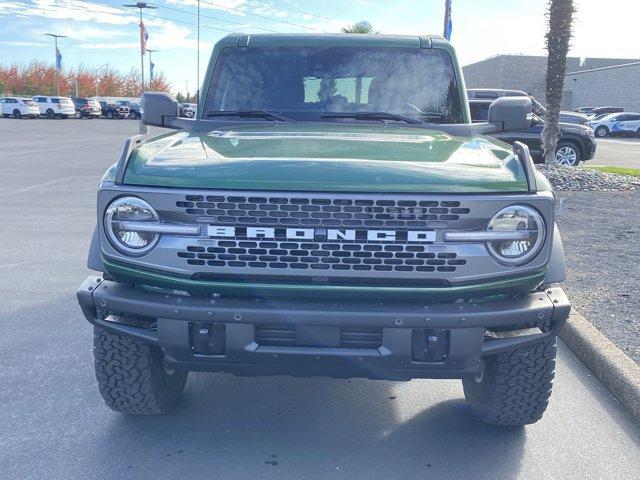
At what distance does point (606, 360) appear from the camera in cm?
419

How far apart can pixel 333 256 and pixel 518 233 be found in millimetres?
776

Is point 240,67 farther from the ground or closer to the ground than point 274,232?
farther from the ground

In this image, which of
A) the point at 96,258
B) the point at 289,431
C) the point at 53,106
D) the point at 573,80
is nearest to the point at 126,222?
the point at 96,258

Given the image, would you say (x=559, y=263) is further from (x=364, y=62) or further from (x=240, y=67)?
(x=240, y=67)

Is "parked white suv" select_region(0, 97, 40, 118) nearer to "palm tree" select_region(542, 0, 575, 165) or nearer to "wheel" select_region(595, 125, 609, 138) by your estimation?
"wheel" select_region(595, 125, 609, 138)

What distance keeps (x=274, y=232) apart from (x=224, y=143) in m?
0.86

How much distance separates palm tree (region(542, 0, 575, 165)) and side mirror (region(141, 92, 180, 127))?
10.1 metres

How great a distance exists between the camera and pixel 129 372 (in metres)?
3.29

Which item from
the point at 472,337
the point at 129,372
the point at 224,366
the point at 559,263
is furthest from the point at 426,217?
the point at 129,372

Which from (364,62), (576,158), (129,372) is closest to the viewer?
(129,372)

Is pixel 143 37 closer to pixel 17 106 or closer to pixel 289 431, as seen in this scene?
pixel 17 106

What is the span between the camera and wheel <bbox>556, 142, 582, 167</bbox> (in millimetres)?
16438

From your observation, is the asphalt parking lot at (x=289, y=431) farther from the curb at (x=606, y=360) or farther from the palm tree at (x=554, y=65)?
the palm tree at (x=554, y=65)

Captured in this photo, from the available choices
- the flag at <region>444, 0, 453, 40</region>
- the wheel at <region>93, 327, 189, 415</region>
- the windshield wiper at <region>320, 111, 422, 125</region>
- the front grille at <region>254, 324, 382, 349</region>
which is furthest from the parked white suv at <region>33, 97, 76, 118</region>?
the front grille at <region>254, 324, 382, 349</region>
